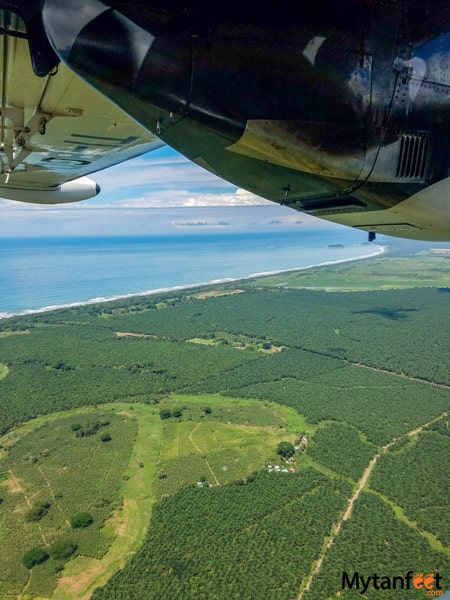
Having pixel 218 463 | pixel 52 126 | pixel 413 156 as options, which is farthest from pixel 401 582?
pixel 52 126

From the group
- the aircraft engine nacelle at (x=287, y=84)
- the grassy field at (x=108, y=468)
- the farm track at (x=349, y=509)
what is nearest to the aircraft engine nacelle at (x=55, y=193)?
→ the aircraft engine nacelle at (x=287, y=84)

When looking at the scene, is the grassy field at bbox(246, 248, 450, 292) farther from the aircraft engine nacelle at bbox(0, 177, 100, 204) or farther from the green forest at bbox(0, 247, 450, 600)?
the aircraft engine nacelle at bbox(0, 177, 100, 204)

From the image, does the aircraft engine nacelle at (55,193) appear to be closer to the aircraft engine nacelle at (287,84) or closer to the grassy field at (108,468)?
the aircraft engine nacelle at (287,84)

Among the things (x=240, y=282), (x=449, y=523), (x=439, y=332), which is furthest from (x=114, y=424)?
(x=240, y=282)

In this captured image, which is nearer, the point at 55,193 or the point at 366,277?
the point at 55,193

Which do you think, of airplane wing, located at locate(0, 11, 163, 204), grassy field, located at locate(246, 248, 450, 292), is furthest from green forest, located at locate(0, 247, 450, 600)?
grassy field, located at locate(246, 248, 450, 292)

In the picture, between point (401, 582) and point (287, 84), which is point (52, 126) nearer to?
point (287, 84)
